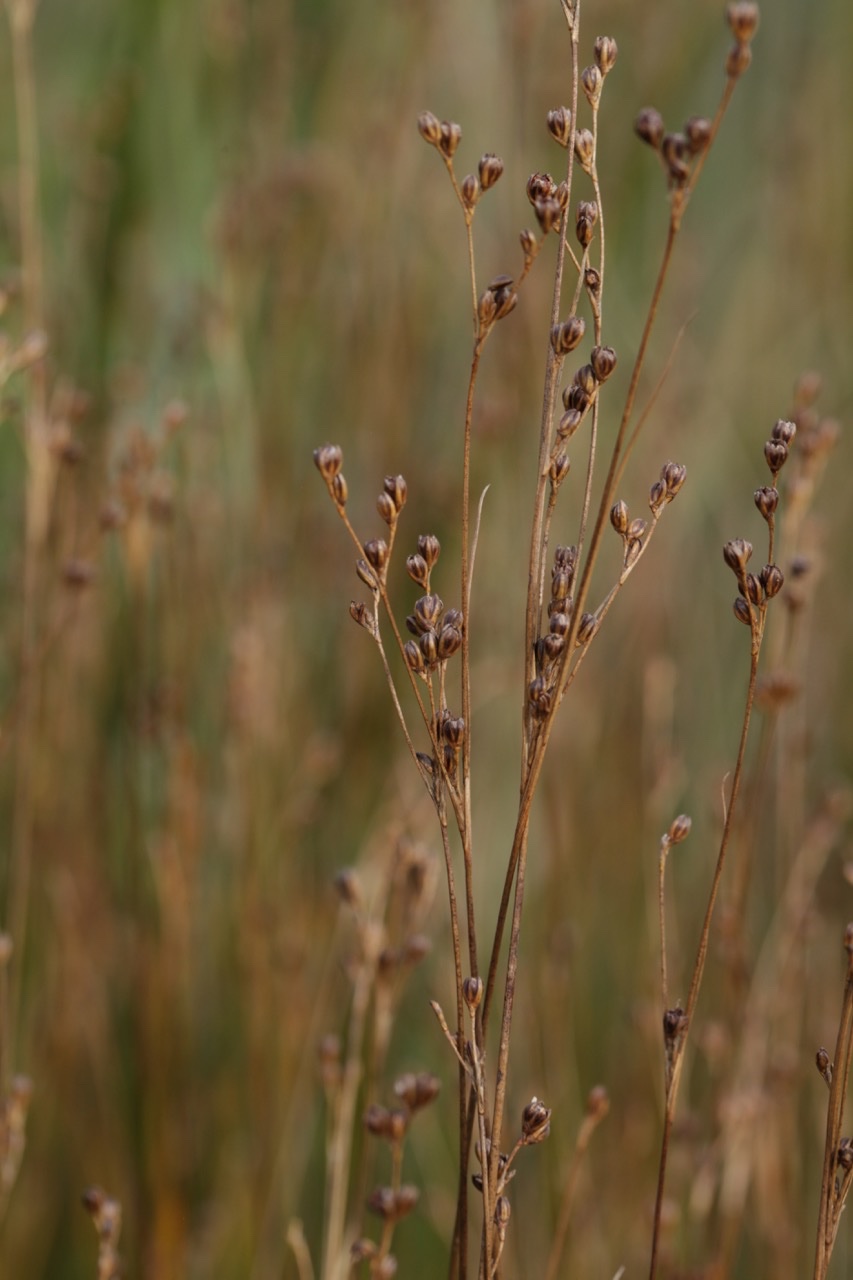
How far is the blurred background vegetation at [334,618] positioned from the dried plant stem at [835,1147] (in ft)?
1.48

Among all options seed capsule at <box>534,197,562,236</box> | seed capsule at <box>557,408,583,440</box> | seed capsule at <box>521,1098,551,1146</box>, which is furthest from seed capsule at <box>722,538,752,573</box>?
seed capsule at <box>521,1098,551,1146</box>

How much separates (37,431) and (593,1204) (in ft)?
3.49

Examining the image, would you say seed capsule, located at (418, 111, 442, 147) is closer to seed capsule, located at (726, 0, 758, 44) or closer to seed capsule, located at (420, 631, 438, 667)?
seed capsule, located at (726, 0, 758, 44)

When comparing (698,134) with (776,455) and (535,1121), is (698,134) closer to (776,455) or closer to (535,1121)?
(776,455)

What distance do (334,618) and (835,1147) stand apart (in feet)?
5.42

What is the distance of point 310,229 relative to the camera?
2459 mm

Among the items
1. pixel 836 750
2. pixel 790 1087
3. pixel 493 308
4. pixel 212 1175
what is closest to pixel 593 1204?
pixel 790 1087

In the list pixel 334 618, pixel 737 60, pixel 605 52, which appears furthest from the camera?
pixel 334 618

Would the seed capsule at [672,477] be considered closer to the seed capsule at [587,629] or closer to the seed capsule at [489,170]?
the seed capsule at [587,629]

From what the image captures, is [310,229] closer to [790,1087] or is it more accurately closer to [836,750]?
[836,750]

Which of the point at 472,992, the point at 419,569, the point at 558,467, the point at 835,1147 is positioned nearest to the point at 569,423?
the point at 558,467

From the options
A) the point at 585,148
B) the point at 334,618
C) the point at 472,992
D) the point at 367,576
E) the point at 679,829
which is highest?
the point at 334,618

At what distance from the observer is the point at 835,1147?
76 cm

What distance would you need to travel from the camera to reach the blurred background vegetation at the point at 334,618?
1587 millimetres
